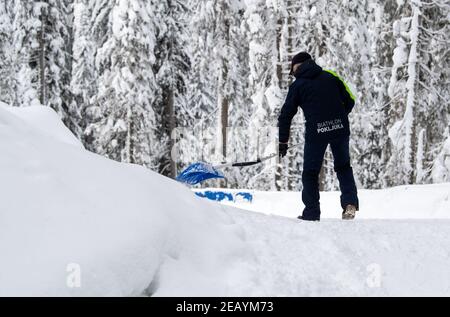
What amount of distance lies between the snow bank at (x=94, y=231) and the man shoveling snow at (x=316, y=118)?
201cm

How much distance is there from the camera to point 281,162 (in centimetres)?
1900

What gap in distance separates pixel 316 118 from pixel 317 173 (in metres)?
0.69

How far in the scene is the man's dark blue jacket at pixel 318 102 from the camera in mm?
5867

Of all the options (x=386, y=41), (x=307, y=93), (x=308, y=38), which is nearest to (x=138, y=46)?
(x=308, y=38)

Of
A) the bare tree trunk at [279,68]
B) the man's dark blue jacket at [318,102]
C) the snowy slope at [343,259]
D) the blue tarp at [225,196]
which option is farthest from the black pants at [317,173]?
the bare tree trunk at [279,68]

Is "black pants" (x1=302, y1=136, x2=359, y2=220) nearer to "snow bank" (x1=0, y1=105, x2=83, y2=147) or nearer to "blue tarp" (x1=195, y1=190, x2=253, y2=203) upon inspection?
"snow bank" (x1=0, y1=105, x2=83, y2=147)

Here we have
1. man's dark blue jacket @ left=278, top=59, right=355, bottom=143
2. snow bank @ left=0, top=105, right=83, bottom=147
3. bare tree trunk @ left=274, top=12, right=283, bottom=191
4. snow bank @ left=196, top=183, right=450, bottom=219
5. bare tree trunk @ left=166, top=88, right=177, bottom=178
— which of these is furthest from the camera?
bare tree trunk @ left=166, top=88, right=177, bottom=178

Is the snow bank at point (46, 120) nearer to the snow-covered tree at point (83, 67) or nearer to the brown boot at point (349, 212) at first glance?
the brown boot at point (349, 212)

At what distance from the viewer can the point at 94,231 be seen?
10.3 ft

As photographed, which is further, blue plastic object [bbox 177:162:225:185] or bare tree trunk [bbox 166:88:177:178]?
bare tree trunk [bbox 166:88:177:178]

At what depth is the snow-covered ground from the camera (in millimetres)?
2904

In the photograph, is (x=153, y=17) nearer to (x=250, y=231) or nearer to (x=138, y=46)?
(x=138, y=46)

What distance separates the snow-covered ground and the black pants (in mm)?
1104

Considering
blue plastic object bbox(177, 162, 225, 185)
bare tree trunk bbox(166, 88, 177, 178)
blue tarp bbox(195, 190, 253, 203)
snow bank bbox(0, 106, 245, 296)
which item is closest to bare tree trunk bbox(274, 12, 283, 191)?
bare tree trunk bbox(166, 88, 177, 178)
